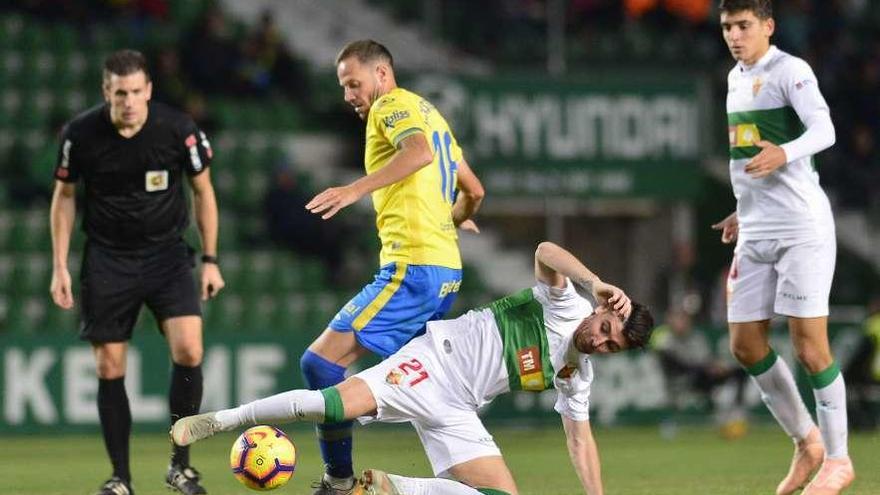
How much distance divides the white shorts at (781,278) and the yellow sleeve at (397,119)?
5.87 feet

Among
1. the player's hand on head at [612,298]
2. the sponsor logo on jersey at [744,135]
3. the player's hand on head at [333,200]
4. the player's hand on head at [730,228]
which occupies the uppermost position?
the sponsor logo on jersey at [744,135]

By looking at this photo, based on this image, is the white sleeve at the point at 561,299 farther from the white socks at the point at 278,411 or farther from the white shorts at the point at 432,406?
the white socks at the point at 278,411

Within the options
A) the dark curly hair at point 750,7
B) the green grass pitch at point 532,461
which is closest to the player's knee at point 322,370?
the green grass pitch at point 532,461

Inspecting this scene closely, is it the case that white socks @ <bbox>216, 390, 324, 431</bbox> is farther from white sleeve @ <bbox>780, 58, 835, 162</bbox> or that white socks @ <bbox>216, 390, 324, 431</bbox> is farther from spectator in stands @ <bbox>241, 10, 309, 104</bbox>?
spectator in stands @ <bbox>241, 10, 309, 104</bbox>

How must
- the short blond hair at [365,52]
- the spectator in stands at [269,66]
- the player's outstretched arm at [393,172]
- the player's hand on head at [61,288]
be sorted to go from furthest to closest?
the spectator in stands at [269,66], the player's hand on head at [61,288], the short blond hair at [365,52], the player's outstretched arm at [393,172]

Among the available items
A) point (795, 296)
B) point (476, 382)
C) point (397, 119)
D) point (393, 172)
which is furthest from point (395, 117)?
point (795, 296)

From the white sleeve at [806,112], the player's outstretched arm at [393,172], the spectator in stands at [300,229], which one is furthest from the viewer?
the spectator in stands at [300,229]

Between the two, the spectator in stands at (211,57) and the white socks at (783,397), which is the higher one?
the spectator in stands at (211,57)

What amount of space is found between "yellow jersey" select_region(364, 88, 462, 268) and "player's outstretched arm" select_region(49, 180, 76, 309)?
5.59 feet

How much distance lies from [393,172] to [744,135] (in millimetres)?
1917

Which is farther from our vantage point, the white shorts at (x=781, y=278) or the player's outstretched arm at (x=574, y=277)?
the white shorts at (x=781, y=278)

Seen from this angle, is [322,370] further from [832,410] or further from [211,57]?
[211,57]

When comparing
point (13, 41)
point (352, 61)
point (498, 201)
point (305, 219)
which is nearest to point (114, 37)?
point (13, 41)

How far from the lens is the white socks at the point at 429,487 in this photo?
6734 mm
